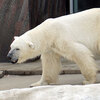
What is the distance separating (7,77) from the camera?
8906 mm

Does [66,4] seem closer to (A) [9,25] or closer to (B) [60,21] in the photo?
(A) [9,25]

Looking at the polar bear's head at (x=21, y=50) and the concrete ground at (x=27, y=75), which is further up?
the polar bear's head at (x=21, y=50)

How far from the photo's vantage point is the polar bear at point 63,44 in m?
6.98

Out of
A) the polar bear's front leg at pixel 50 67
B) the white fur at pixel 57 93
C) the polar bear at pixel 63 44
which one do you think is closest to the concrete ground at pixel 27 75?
the polar bear's front leg at pixel 50 67

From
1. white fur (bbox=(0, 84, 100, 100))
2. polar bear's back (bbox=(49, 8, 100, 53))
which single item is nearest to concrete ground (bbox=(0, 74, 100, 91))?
polar bear's back (bbox=(49, 8, 100, 53))

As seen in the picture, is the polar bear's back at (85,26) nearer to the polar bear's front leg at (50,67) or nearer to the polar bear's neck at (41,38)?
the polar bear's neck at (41,38)

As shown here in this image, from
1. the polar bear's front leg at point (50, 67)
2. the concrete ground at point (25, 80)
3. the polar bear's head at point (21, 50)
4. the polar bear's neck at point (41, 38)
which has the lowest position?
the concrete ground at point (25, 80)

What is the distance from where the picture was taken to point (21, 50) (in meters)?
6.94

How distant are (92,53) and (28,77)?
180cm

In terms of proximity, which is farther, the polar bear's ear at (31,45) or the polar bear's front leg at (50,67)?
the polar bear's front leg at (50,67)

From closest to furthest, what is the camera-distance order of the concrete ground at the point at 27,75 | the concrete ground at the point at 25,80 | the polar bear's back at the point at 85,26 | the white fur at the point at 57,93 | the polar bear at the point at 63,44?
1. the white fur at the point at 57,93
2. the polar bear at the point at 63,44
3. the polar bear's back at the point at 85,26
4. the concrete ground at the point at 25,80
5. the concrete ground at the point at 27,75

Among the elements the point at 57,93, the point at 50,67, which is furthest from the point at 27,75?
the point at 57,93

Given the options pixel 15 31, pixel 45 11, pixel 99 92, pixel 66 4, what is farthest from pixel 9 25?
pixel 99 92

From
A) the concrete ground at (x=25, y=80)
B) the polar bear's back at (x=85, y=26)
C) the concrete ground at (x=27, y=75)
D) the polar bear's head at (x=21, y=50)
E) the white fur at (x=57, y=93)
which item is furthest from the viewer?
the concrete ground at (x=27, y=75)
